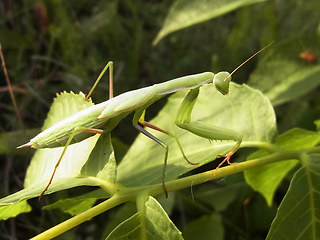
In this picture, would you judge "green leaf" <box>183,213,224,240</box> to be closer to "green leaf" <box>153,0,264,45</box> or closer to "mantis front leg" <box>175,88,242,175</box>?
"mantis front leg" <box>175,88,242,175</box>

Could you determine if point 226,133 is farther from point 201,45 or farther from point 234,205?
point 201,45

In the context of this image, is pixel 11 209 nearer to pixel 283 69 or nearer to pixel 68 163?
pixel 68 163

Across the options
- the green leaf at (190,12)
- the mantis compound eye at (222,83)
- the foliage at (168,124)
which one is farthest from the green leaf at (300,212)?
the green leaf at (190,12)

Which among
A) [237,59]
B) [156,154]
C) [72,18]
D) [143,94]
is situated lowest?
[156,154]

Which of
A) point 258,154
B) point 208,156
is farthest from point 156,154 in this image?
point 258,154

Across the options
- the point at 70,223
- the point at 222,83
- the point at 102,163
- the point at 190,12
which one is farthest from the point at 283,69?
the point at 70,223

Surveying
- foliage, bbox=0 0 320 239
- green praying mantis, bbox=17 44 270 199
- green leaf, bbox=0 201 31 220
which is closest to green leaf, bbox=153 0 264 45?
foliage, bbox=0 0 320 239
